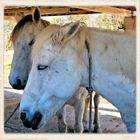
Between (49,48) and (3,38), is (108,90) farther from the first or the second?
(3,38)

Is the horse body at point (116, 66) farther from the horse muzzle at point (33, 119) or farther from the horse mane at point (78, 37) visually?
the horse muzzle at point (33, 119)

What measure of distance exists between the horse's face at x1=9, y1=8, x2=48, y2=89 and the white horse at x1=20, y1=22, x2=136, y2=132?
0.76m

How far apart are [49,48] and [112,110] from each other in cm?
251

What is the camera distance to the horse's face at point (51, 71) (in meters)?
1.43

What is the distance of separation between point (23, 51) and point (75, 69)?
0.90 metres

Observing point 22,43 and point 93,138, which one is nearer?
point 93,138

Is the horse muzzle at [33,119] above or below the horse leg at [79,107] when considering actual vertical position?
above

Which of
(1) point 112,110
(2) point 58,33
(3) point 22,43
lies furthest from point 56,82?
(1) point 112,110

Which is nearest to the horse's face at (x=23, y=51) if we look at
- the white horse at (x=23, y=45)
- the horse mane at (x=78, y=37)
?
the white horse at (x=23, y=45)

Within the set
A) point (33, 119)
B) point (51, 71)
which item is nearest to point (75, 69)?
point (51, 71)

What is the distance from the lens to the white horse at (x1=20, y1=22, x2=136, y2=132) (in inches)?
56.4

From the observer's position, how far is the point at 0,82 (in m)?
1.12

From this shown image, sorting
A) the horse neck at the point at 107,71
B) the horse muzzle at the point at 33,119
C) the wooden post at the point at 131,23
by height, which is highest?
the wooden post at the point at 131,23

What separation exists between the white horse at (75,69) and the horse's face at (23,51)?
761 mm
